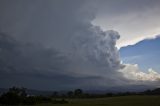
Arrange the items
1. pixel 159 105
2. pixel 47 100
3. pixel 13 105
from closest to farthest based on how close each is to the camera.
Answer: pixel 159 105 < pixel 13 105 < pixel 47 100

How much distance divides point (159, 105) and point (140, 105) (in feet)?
28.8

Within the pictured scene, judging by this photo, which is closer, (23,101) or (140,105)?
(140,105)

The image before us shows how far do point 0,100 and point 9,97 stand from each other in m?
4.83

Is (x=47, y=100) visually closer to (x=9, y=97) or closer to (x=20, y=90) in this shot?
(x=9, y=97)

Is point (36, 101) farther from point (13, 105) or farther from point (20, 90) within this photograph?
point (20, 90)

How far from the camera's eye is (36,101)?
15862 centimetres

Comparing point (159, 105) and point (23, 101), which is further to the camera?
point (23, 101)

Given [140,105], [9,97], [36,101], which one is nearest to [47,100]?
[36,101]

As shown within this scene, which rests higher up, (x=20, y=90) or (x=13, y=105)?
(x=20, y=90)

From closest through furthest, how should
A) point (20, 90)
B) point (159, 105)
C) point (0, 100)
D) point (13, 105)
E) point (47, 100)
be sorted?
point (159, 105) → point (13, 105) → point (0, 100) → point (47, 100) → point (20, 90)

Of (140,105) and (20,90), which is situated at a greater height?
(20,90)

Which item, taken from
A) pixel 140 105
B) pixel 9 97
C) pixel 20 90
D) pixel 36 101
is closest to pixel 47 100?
pixel 36 101

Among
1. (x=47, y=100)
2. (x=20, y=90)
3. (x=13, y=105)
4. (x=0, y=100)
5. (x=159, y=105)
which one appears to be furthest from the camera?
(x=20, y=90)

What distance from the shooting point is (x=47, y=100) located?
166m
